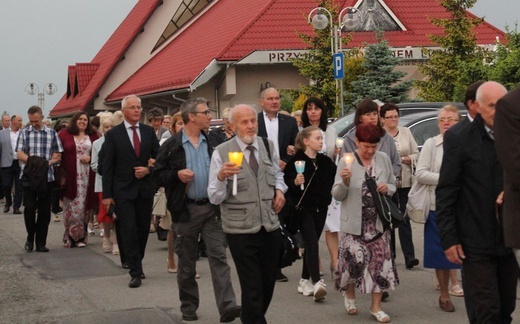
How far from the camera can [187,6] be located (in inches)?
1935

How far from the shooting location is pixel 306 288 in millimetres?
10242

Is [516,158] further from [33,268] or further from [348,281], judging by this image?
[33,268]

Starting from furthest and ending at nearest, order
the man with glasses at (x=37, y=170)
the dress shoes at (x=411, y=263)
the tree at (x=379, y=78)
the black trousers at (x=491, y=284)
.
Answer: the tree at (x=379, y=78) < the man with glasses at (x=37, y=170) < the dress shoes at (x=411, y=263) < the black trousers at (x=491, y=284)

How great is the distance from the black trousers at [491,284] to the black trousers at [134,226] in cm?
529

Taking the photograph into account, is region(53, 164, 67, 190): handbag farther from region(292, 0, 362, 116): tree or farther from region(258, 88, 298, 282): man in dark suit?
region(292, 0, 362, 116): tree

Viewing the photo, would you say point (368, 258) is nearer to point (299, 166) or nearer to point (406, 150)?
point (299, 166)

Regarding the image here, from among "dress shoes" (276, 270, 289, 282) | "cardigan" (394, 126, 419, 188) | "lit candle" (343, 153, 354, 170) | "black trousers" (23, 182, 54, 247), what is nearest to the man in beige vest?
"lit candle" (343, 153, 354, 170)

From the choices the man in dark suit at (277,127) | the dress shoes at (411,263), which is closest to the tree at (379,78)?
the dress shoes at (411,263)

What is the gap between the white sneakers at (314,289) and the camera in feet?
31.7

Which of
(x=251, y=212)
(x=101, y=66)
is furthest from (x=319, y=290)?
(x=101, y=66)

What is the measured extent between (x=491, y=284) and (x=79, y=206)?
976 cm

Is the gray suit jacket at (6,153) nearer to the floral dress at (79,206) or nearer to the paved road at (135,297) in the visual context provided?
the floral dress at (79,206)

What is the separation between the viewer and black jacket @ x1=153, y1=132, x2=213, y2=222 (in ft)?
29.6

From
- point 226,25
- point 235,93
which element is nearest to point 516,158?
point 235,93
